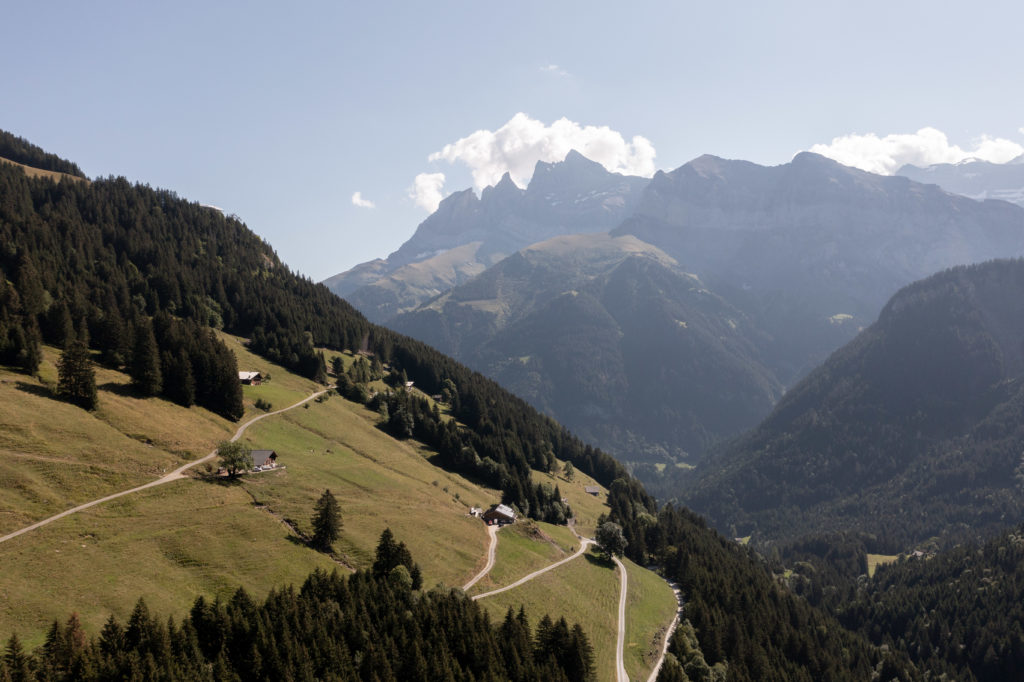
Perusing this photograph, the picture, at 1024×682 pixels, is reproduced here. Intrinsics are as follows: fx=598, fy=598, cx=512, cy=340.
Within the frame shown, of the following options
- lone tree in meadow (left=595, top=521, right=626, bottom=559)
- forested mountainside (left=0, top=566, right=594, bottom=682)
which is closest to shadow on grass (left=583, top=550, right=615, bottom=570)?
lone tree in meadow (left=595, top=521, right=626, bottom=559)

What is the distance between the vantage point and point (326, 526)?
75312 mm

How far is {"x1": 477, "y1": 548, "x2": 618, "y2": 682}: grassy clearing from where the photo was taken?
81.1m

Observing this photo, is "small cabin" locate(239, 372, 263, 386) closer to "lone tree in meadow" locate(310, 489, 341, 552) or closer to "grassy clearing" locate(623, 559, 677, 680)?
"lone tree in meadow" locate(310, 489, 341, 552)

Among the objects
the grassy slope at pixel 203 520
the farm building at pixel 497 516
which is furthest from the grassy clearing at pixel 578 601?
the farm building at pixel 497 516

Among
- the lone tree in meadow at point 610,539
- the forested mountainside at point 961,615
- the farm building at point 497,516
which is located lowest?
the forested mountainside at point 961,615

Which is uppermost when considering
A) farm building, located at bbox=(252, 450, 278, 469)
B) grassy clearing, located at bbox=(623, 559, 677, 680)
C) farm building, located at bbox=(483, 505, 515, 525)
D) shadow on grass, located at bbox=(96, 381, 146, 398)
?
shadow on grass, located at bbox=(96, 381, 146, 398)

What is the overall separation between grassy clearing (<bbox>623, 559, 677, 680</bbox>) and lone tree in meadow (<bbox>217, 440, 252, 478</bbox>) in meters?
61.6

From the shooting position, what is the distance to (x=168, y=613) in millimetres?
55062

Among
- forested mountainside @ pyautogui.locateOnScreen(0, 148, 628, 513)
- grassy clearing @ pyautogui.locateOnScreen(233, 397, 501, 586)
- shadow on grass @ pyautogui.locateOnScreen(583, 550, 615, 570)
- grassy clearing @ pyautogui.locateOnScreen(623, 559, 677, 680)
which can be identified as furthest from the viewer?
shadow on grass @ pyautogui.locateOnScreen(583, 550, 615, 570)

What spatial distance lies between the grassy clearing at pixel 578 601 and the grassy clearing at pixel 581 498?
83.5 ft

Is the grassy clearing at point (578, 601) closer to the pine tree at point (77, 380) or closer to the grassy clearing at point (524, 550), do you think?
the grassy clearing at point (524, 550)

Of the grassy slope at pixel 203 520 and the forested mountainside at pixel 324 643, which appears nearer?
the forested mountainside at pixel 324 643

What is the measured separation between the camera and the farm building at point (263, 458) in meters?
91.6

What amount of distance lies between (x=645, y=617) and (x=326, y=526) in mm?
58398
